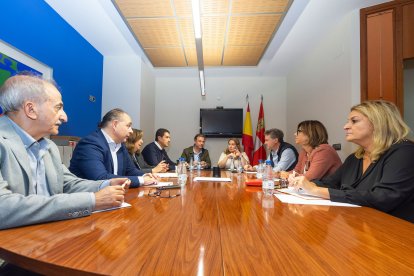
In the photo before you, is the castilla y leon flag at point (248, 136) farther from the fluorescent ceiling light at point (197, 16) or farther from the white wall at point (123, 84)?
the fluorescent ceiling light at point (197, 16)

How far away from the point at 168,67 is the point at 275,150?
301cm

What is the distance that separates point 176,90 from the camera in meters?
5.95

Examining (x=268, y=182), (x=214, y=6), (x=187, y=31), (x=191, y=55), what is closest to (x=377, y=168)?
(x=268, y=182)

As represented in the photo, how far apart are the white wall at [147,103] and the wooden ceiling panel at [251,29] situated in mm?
1983

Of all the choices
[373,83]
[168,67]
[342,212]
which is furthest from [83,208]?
[168,67]

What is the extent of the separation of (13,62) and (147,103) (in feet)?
9.17

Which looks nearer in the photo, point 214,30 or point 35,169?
point 35,169

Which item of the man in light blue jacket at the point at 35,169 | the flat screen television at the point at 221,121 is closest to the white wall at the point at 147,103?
the flat screen television at the point at 221,121

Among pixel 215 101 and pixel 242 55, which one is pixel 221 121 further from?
pixel 242 55

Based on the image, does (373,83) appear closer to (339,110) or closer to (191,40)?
(339,110)

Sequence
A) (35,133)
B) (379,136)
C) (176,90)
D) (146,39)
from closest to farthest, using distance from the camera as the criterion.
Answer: (35,133)
(379,136)
(146,39)
(176,90)

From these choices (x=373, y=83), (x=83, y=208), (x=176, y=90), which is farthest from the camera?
(x=176, y=90)

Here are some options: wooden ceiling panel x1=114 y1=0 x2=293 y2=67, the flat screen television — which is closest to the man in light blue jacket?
wooden ceiling panel x1=114 y1=0 x2=293 y2=67

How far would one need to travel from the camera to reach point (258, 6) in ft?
9.96
